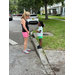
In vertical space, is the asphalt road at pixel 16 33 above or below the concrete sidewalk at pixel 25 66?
above

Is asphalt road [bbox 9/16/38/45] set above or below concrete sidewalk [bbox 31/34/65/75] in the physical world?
above

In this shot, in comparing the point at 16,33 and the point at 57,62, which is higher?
the point at 16,33

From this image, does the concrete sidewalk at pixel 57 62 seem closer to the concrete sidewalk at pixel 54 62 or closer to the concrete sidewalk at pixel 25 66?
the concrete sidewalk at pixel 54 62

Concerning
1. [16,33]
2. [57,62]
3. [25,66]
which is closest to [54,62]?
[57,62]

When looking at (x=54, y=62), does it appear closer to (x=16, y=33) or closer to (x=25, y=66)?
(x=25, y=66)

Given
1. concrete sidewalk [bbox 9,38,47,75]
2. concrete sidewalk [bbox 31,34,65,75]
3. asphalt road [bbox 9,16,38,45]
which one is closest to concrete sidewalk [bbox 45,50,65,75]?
concrete sidewalk [bbox 31,34,65,75]

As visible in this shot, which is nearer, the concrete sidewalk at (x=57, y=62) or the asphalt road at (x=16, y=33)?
the concrete sidewalk at (x=57, y=62)

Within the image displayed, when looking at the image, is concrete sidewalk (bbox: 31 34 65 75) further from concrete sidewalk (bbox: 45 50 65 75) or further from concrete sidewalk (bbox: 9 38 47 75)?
concrete sidewalk (bbox: 9 38 47 75)

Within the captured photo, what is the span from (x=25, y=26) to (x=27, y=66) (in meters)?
1.58

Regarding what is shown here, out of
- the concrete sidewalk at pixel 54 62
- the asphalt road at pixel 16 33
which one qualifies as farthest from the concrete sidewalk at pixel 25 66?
the asphalt road at pixel 16 33
